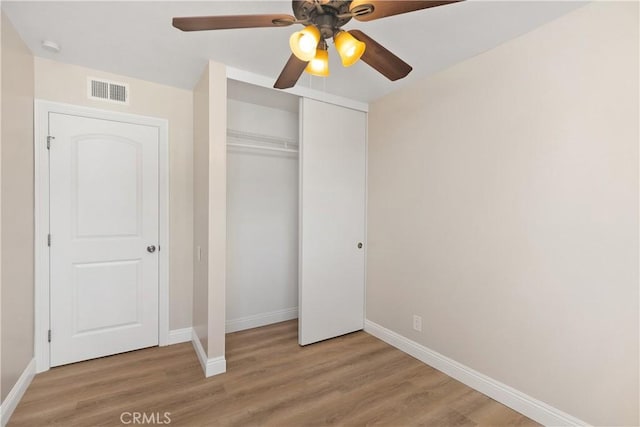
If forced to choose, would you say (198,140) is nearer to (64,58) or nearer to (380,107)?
(64,58)

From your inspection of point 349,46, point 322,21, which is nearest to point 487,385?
point 349,46

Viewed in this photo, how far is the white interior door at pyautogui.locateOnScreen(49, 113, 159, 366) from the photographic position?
7.77 feet

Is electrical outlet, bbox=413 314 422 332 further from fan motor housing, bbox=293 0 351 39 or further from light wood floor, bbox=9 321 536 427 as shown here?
fan motor housing, bbox=293 0 351 39

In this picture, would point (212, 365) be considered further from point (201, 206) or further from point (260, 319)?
point (201, 206)

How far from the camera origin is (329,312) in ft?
9.73

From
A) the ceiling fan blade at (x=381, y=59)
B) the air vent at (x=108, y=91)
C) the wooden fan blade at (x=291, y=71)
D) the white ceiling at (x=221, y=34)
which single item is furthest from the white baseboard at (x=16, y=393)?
the ceiling fan blade at (x=381, y=59)

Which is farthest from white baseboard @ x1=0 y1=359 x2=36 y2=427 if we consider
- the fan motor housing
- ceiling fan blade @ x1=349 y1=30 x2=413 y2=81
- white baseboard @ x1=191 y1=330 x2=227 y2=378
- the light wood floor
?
ceiling fan blade @ x1=349 y1=30 x2=413 y2=81

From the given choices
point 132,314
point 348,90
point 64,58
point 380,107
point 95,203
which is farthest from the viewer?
point 380,107

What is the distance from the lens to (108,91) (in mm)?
2506

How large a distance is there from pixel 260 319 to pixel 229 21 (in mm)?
2877

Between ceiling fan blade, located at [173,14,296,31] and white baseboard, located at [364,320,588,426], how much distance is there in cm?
255

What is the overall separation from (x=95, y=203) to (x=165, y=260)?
74cm

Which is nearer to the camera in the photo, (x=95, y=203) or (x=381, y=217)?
(x=95, y=203)

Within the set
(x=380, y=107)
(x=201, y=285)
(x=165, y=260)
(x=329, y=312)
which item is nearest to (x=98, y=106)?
(x=165, y=260)
